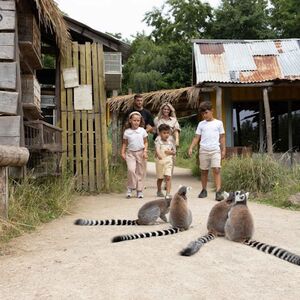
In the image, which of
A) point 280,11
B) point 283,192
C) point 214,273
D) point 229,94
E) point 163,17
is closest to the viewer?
point 214,273

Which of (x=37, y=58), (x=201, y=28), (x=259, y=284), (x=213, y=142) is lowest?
(x=259, y=284)

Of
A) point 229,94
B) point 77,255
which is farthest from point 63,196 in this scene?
point 229,94

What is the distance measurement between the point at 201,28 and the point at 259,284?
35.6m

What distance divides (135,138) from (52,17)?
8.92 ft

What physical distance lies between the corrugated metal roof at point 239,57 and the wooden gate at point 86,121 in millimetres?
5874

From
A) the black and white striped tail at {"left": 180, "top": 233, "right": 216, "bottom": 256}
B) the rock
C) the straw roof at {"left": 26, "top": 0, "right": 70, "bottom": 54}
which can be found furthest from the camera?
the rock

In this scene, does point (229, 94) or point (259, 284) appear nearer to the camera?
point (259, 284)

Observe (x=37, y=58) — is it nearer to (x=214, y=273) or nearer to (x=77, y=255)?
(x=77, y=255)

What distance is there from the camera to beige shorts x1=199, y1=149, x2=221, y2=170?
28.1ft

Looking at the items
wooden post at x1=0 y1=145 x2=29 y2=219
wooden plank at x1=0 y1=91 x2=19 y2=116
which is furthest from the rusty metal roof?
wooden post at x1=0 y1=145 x2=29 y2=219

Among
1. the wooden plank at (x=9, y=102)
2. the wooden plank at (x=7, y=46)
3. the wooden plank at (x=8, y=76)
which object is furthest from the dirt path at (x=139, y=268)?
the wooden plank at (x=7, y=46)

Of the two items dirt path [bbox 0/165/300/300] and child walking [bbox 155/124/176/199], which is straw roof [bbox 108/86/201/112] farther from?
dirt path [bbox 0/165/300/300]

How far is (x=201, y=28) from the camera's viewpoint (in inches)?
1458

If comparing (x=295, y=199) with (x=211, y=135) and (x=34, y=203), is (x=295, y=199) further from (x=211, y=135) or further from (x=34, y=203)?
(x=34, y=203)
